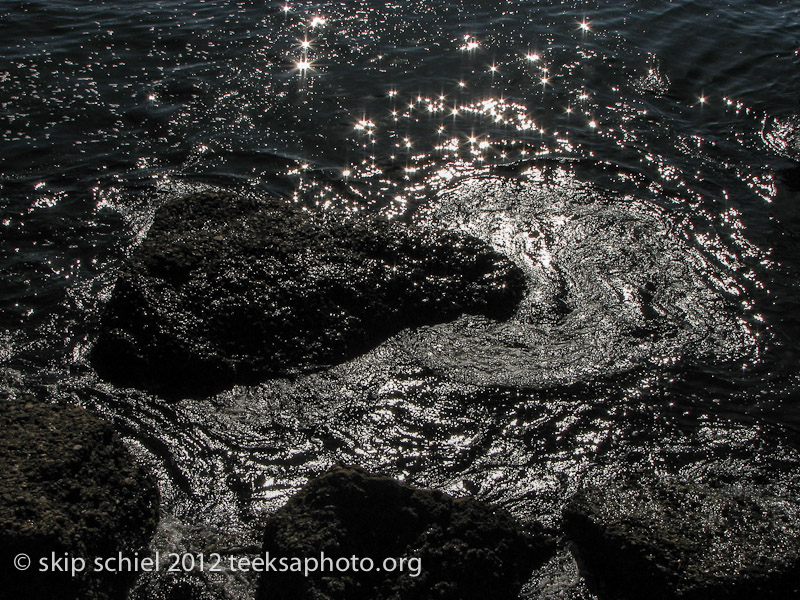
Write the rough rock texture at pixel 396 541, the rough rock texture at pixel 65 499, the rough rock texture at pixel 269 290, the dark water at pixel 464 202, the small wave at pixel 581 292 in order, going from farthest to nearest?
the small wave at pixel 581 292 < the rough rock texture at pixel 269 290 < the dark water at pixel 464 202 < the rough rock texture at pixel 396 541 < the rough rock texture at pixel 65 499

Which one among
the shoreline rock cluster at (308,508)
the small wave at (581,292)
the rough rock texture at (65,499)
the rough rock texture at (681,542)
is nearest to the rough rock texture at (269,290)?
the shoreline rock cluster at (308,508)

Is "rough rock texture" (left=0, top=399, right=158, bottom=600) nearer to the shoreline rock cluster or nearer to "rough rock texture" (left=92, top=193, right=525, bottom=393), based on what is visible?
the shoreline rock cluster

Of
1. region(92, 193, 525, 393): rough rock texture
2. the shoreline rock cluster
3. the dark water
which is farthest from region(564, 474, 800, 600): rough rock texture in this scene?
region(92, 193, 525, 393): rough rock texture

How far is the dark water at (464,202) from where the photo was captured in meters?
6.27

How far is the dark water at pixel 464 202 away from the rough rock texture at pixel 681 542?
28 centimetres

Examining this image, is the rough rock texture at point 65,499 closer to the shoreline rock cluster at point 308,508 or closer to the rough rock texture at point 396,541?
the shoreline rock cluster at point 308,508

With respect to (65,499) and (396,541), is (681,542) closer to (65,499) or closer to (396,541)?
(396,541)

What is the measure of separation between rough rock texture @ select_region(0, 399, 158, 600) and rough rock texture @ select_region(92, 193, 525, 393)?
1105 mm

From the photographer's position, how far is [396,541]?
17.0 feet

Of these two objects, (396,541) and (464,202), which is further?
(464,202)

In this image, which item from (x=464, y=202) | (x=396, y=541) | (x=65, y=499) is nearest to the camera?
(x=65, y=499)

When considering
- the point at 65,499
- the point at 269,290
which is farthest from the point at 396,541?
the point at 269,290

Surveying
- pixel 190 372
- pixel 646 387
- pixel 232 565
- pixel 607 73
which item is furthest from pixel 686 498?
pixel 607 73

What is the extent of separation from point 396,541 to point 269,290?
112 inches
